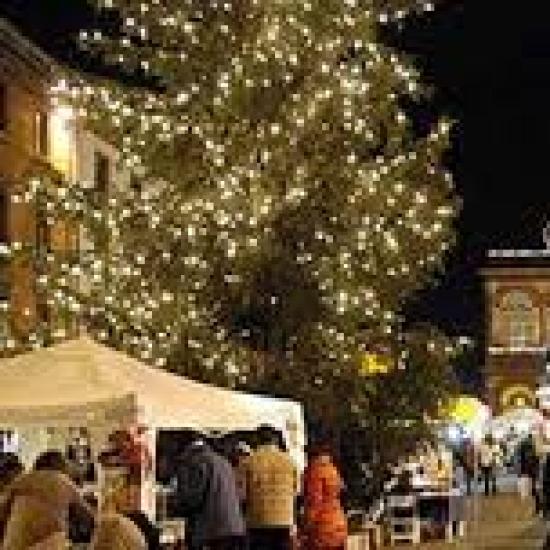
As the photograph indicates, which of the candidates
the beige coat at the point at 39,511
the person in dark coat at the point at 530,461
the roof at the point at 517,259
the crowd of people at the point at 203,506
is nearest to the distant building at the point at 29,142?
the person in dark coat at the point at 530,461

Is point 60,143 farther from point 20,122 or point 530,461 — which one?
point 530,461

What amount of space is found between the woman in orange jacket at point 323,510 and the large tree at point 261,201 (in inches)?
299

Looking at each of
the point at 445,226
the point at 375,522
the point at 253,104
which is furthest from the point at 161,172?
the point at 375,522

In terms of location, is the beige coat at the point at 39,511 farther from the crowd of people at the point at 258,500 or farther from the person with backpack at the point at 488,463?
→ the person with backpack at the point at 488,463

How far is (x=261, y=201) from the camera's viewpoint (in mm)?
28172

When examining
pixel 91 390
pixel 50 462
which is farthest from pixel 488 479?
pixel 50 462

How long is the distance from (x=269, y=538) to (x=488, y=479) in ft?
108

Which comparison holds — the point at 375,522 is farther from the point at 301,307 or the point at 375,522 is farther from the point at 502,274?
the point at 502,274

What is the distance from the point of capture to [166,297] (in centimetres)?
2781

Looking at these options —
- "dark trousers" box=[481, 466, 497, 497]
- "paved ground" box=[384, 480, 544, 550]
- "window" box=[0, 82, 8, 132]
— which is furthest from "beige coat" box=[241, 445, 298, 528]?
"dark trousers" box=[481, 466, 497, 497]

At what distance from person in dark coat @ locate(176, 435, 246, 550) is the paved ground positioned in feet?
37.0

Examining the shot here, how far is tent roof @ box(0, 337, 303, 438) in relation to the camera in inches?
600

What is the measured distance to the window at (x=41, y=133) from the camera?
4409 centimetres

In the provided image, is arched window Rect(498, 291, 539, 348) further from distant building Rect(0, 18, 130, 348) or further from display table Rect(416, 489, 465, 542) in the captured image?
display table Rect(416, 489, 465, 542)
